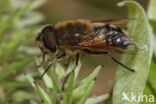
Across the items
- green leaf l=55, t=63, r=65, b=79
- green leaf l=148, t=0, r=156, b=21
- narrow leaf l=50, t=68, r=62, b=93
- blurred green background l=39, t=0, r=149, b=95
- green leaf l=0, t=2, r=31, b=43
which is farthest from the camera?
blurred green background l=39, t=0, r=149, b=95

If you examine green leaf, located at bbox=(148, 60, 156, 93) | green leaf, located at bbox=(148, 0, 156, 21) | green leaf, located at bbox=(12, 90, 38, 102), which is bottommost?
green leaf, located at bbox=(12, 90, 38, 102)

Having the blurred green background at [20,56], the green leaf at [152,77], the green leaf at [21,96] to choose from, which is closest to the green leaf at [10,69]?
the blurred green background at [20,56]

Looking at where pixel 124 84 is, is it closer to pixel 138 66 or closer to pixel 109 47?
pixel 138 66

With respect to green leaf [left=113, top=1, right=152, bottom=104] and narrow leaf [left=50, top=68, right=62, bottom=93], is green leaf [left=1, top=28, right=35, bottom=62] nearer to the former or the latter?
narrow leaf [left=50, top=68, right=62, bottom=93]

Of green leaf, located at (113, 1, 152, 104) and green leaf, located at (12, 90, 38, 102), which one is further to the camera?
green leaf, located at (12, 90, 38, 102)

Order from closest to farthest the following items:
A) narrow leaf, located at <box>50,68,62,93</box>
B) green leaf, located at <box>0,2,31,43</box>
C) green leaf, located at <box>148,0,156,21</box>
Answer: narrow leaf, located at <box>50,68,62,93</box> < green leaf, located at <box>148,0,156,21</box> < green leaf, located at <box>0,2,31,43</box>

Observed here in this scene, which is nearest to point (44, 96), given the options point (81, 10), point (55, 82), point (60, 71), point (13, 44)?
point (55, 82)

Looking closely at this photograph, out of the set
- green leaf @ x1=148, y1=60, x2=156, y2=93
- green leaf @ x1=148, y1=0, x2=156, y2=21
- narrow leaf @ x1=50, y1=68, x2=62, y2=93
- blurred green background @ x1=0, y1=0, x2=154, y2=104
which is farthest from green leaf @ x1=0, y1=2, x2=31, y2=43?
green leaf @ x1=148, y1=60, x2=156, y2=93

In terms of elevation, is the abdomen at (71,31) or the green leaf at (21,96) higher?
the abdomen at (71,31)

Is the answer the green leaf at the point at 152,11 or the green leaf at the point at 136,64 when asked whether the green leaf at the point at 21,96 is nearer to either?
the green leaf at the point at 136,64

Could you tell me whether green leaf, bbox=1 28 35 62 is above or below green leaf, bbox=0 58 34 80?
above
